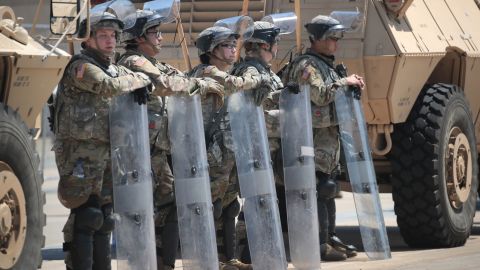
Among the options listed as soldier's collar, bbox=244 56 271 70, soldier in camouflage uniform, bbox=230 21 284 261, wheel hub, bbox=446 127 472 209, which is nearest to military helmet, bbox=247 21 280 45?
soldier in camouflage uniform, bbox=230 21 284 261

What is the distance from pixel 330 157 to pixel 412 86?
4.38 ft

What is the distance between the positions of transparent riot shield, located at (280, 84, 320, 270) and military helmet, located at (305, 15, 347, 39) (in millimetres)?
753

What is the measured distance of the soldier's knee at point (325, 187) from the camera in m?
11.4

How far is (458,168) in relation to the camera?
1292 centimetres

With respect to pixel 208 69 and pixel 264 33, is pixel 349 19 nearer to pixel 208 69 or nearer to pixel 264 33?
pixel 264 33

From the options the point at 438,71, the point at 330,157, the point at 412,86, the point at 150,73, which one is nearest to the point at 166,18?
the point at 150,73

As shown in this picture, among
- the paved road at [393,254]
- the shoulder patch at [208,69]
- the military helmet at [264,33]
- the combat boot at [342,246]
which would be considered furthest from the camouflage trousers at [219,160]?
the combat boot at [342,246]

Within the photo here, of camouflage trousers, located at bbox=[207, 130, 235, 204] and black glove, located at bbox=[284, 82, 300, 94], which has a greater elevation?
black glove, located at bbox=[284, 82, 300, 94]

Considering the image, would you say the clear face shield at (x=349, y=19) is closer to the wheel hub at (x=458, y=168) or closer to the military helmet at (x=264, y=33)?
the military helmet at (x=264, y=33)

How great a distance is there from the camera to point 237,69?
10.8 metres

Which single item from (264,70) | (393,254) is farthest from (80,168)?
(393,254)

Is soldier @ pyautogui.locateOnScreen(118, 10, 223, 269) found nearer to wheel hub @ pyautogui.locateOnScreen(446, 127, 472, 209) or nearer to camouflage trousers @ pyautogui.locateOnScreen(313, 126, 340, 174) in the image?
camouflage trousers @ pyautogui.locateOnScreen(313, 126, 340, 174)

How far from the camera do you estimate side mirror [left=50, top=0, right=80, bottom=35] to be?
27.5ft

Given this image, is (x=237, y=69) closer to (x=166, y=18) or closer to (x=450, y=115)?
(x=166, y=18)
